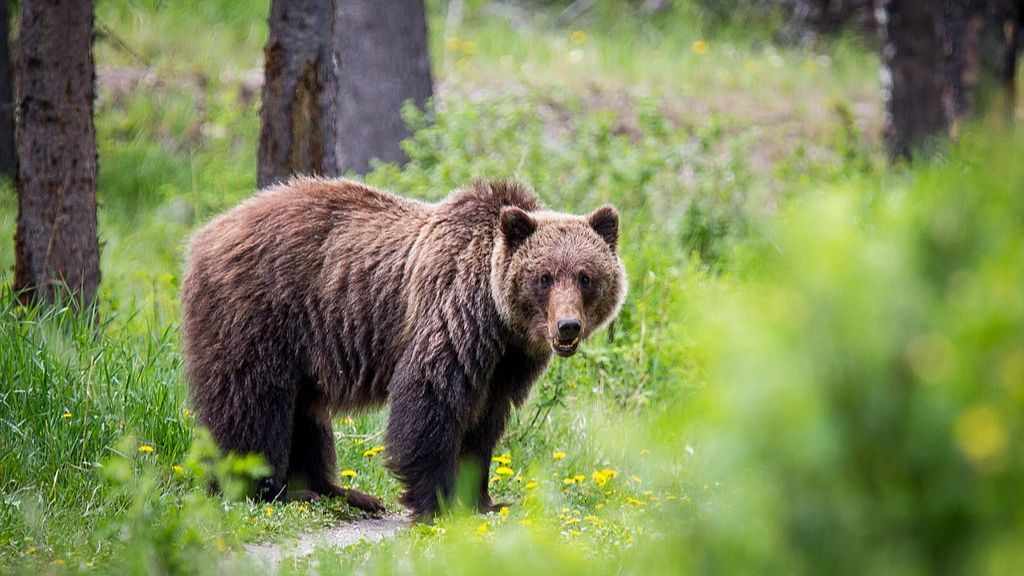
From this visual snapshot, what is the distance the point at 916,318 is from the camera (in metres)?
2.16

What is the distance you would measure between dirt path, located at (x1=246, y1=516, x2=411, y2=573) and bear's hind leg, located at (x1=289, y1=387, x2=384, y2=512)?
177 millimetres

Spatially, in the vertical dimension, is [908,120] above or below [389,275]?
above

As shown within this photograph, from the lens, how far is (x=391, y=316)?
591cm


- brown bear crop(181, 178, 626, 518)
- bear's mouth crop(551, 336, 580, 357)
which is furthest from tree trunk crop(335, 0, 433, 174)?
bear's mouth crop(551, 336, 580, 357)

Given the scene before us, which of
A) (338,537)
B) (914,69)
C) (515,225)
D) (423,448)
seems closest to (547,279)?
(515,225)

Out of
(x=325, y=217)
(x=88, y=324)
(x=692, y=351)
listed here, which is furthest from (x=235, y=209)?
(x=692, y=351)

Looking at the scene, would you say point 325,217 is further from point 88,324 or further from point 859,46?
point 859,46

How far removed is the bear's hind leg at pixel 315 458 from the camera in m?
6.16

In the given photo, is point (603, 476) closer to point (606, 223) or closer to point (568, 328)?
point (568, 328)

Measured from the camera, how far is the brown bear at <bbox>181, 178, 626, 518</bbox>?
560 centimetres

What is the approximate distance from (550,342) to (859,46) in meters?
15.9

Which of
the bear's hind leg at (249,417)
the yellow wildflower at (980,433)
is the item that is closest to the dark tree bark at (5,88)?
the bear's hind leg at (249,417)

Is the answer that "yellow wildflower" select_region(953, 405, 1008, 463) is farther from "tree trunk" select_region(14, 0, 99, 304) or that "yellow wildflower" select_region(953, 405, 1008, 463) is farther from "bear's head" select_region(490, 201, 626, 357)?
"tree trunk" select_region(14, 0, 99, 304)

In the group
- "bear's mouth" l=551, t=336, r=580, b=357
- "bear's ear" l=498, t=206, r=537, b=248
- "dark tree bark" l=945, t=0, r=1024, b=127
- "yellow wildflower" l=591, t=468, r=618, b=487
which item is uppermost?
"dark tree bark" l=945, t=0, r=1024, b=127
